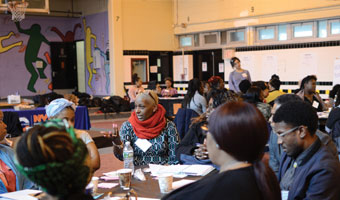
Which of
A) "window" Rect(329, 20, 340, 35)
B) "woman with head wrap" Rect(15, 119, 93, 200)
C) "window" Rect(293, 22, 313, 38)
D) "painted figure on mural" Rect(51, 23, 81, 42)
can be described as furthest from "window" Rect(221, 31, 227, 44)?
"woman with head wrap" Rect(15, 119, 93, 200)

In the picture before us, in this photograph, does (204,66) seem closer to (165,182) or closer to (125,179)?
(125,179)

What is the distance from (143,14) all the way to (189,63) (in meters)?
2.45

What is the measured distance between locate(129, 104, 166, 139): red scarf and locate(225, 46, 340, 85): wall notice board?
26.5 ft

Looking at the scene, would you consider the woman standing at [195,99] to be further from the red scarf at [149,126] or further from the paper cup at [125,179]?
the paper cup at [125,179]

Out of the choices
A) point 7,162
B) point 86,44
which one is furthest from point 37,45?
point 7,162

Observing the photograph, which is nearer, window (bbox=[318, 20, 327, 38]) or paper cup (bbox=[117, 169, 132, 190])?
paper cup (bbox=[117, 169, 132, 190])

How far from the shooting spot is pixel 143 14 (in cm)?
1563

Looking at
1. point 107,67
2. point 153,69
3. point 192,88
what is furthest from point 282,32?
point 107,67

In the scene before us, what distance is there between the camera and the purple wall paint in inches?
631

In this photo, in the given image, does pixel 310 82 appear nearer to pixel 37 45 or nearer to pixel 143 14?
pixel 143 14

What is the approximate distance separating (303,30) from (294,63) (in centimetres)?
97

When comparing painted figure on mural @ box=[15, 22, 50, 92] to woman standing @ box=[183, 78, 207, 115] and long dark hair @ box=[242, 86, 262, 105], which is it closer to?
woman standing @ box=[183, 78, 207, 115]

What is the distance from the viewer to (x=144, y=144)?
416cm

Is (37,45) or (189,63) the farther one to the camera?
(37,45)
